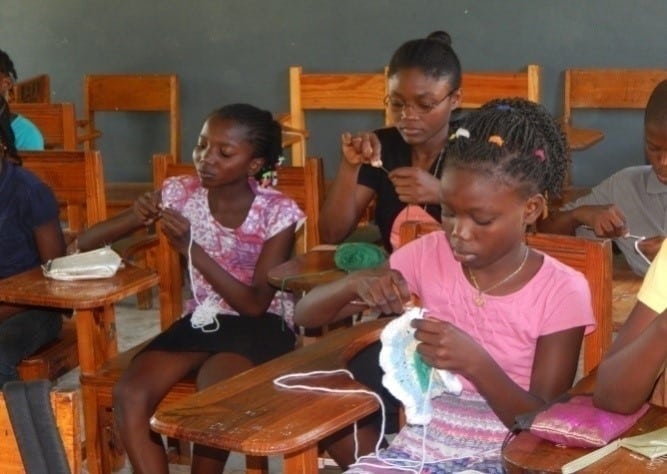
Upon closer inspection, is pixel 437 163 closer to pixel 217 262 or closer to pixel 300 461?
pixel 217 262

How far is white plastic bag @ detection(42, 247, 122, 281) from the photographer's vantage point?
314 centimetres

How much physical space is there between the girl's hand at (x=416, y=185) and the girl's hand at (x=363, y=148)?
0.13 m

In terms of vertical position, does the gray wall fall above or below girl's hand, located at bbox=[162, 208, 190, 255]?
above

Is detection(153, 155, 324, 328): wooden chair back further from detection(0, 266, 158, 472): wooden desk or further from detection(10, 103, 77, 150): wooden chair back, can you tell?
detection(10, 103, 77, 150): wooden chair back

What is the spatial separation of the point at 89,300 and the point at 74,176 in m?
0.84

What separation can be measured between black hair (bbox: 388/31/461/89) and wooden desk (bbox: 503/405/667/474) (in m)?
1.42

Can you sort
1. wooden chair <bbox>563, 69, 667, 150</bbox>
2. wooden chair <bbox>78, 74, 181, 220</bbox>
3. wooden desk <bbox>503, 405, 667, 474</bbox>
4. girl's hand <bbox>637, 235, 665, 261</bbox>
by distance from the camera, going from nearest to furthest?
wooden desk <bbox>503, 405, 667, 474</bbox> < girl's hand <bbox>637, 235, 665, 261</bbox> < wooden chair <bbox>563, 69, 667, 150</bbox> < wooden chair <bbox>78, 74, 181, 220</bbox>

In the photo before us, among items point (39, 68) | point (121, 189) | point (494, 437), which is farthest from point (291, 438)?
point (39, 68)

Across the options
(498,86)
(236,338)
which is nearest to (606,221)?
(236,338)

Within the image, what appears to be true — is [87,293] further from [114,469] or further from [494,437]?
[494,437]

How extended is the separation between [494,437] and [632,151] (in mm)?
3645

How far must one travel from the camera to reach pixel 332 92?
513cm

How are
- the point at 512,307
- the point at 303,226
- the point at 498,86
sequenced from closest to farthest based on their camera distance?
the point at 512,307, the point at 303,226, the point at 498,86

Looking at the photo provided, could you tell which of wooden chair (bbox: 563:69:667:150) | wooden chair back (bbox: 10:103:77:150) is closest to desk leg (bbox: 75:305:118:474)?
wooden chair back (bbox: 10:103:77:150)
